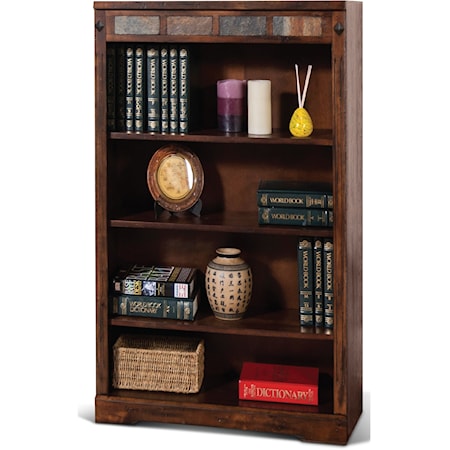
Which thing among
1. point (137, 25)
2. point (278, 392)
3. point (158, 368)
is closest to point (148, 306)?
point (158, 368)

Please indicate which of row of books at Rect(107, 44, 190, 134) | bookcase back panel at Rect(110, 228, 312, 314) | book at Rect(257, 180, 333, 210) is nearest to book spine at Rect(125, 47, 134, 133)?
row of books at Rect(107, 44, 190, 134)

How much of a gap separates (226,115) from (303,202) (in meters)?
0.50

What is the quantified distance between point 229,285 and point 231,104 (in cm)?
76

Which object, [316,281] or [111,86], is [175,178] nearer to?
[111,86]

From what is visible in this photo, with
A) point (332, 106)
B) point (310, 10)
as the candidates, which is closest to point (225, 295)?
point (332, 106)

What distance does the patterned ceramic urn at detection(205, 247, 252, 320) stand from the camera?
512 cm

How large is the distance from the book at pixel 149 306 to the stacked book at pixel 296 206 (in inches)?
20.7

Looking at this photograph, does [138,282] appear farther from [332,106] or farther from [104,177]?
[332,106]

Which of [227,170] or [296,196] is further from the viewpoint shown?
[227,170]

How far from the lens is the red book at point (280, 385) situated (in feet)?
16.5

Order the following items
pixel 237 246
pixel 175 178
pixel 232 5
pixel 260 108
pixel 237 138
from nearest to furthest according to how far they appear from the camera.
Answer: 1. pixel 232 5
2. pixel 237 138
3. pixel 260 108
4. pixel 175 178
5. pixel 237 246

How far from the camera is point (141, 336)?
534 cm

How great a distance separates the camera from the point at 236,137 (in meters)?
4.90

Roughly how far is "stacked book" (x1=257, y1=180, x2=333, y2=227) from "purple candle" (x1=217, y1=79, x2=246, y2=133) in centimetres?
29
